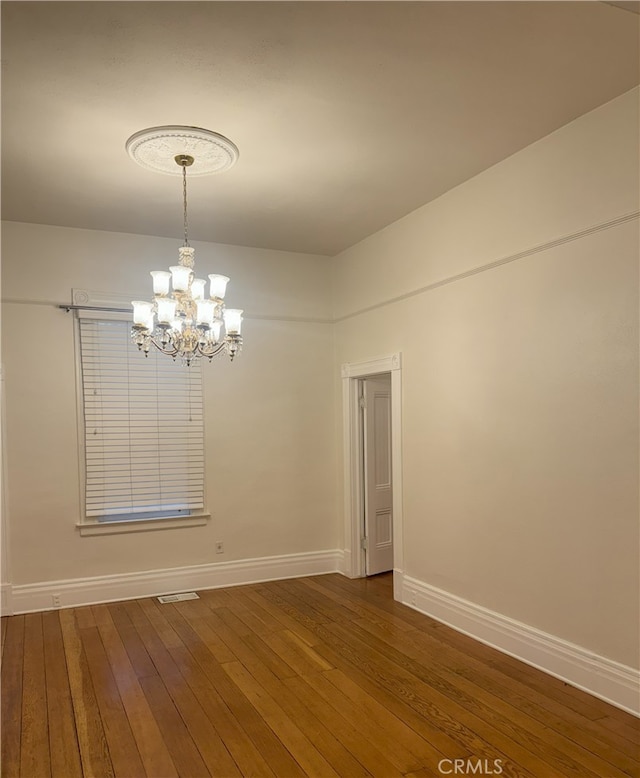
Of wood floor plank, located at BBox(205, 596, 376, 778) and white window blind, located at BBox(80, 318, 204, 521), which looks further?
white window blind, located at BBox(80, 318, 204, 521)

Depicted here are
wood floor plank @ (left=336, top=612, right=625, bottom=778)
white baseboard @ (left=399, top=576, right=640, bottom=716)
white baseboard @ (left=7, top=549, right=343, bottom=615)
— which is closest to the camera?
wood floor plank @ (left=336, top=612, right=625, bottom=778)

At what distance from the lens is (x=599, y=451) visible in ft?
10.8

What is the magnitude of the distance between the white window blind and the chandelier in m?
1.57

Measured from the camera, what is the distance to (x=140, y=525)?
531 centimetres

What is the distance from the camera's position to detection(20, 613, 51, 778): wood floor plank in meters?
2.74

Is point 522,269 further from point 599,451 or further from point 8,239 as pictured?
point 8,239

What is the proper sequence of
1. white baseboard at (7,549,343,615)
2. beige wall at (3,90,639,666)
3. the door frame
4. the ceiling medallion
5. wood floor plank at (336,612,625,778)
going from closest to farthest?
wood floor plank at (336,612,625,778), beige wall at (3,90,639,666), the ceiling medallion, white baseboard at (7,549,343,615), the door frame

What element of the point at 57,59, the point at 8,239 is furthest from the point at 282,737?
the point at 8,239

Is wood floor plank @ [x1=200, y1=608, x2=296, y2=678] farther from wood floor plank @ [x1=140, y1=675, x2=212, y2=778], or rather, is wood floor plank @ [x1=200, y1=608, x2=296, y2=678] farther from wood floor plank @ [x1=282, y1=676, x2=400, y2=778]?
wood floor plank @ [x1=140, y1=675, x2=212, y2=778]

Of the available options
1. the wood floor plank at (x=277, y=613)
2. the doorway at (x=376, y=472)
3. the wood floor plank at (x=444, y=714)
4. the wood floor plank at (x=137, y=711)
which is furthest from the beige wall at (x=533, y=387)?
the wood floor plank at (x=137, y=711)

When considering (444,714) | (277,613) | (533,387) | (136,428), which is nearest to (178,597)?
(277,613)

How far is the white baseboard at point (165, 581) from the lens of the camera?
490 centimetres

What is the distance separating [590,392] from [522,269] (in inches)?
37.4

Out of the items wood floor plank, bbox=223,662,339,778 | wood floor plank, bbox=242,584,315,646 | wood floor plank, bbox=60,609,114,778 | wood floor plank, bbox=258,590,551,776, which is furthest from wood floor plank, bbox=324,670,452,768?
wood floor plank, bbox=60,609,114,778
